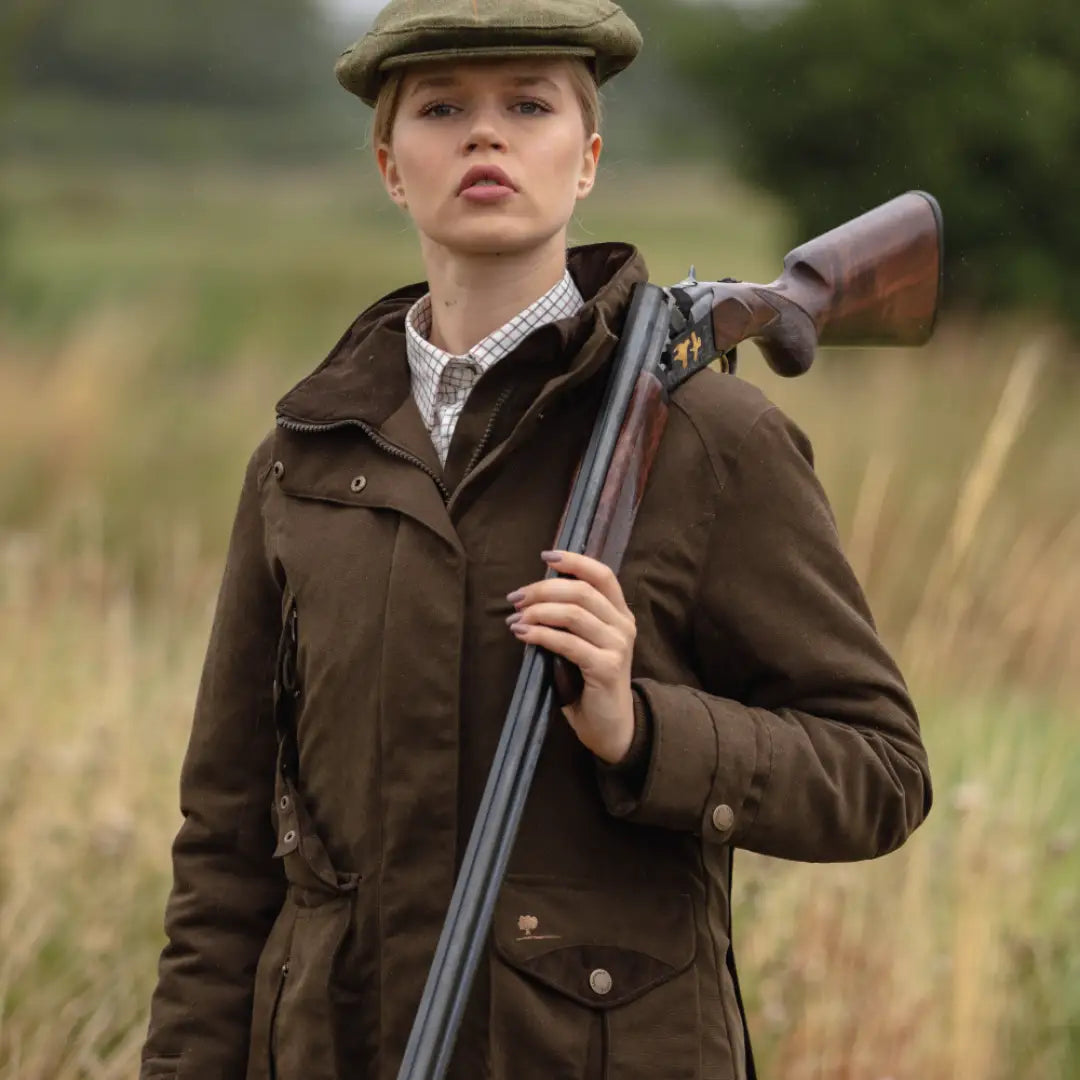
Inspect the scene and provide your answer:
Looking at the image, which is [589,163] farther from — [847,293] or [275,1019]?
[275,1019]

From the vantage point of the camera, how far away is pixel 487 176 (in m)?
2.52

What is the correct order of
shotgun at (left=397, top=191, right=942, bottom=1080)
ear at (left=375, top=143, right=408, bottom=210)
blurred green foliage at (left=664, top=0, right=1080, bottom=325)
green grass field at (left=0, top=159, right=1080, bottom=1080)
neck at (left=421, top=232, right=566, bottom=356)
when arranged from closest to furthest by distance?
shotgun at (left=397, top=191, right=942, bottom=1080) → neck at (left=421, top=232, right=566, bottom=356) → ear at (left=375, top=143, right=408, bottom=210) → green grass field at (left=0, top=159, right=1080, bottom=1080) → blurred green foliage at (left=664, top=0, right=1080, bottom=325)

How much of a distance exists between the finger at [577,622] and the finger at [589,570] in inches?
1.4

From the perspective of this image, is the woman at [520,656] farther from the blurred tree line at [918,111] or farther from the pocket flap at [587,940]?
the blurred tree line at [918,111]

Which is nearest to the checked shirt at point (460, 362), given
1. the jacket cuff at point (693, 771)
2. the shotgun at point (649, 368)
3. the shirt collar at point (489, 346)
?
the shirt collar at point (489, 346)

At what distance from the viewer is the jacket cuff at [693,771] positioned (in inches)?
93.0

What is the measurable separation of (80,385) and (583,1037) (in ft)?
27.9

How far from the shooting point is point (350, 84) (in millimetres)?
2717

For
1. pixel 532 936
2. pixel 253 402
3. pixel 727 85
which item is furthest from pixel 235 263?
pixel 532 936

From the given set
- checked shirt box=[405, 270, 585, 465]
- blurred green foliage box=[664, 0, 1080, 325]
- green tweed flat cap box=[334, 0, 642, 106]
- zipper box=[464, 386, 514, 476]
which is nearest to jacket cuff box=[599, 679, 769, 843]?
zipper box=[464, 386, 514, 476]

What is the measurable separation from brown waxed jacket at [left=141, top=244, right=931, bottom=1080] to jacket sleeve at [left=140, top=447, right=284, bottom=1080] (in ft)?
0.48

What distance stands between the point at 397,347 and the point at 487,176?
298mm

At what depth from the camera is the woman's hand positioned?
7.51 ft

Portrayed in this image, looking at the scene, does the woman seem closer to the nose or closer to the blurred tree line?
the nose
